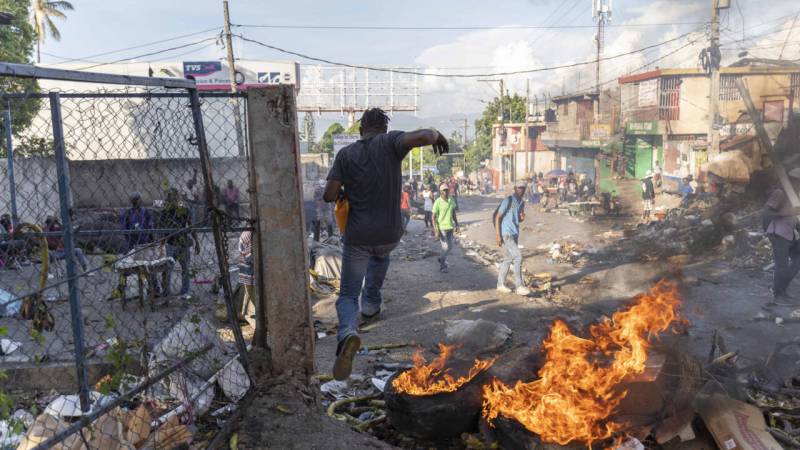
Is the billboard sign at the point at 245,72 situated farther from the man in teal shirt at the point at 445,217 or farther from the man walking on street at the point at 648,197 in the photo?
the man in teal shirt at the point at 445,217

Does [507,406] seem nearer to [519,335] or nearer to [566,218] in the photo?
[519,335]

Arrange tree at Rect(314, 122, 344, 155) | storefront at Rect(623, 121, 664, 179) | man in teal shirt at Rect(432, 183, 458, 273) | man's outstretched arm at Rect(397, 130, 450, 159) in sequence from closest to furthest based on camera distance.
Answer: man's outstretched arm at Rect(397, 130, 450, 159) < man in teal shirt at Rect(432, 183, 458, 273) < storefront at Rect(623, 121, 664, 179) < tree at Rect(314, 122, 344, 155)

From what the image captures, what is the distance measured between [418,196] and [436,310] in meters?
25.7

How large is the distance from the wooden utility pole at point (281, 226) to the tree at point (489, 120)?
151 ft

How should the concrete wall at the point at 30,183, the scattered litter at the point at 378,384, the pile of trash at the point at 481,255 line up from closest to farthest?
the scattered litter at the point at 378,384, the concrete wall at the point at 30,183, the pile of trash at the point at 481,255

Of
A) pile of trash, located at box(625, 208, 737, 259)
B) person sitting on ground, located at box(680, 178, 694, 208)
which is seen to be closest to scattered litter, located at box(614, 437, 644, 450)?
pile of trash, located at box(625, 208, 737, 259)

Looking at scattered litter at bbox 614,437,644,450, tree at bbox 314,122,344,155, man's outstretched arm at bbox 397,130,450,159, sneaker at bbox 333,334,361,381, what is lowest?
scattered litter at bbox 614,437,644,450

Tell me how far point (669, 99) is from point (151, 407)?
109 feet

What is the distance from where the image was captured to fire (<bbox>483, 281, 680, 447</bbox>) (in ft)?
12.4

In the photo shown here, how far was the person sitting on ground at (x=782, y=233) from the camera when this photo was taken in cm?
807

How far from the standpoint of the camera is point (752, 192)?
15953 millimetres

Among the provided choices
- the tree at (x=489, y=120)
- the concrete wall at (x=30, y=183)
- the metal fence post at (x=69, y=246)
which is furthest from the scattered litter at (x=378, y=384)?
the tree at (x=489, y=120)

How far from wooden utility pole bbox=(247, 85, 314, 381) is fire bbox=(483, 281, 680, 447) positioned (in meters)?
1.41

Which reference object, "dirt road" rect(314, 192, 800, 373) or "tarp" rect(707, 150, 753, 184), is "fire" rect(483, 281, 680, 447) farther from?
"tarp" rect(707, 150, 753, 184)
